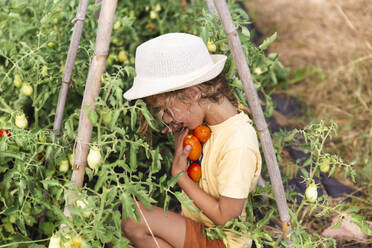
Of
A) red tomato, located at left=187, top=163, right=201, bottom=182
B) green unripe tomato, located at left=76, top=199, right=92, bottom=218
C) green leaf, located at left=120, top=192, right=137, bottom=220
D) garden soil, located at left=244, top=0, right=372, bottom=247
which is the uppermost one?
green leaf, located at left=120, top=192, right=137, bottom=220

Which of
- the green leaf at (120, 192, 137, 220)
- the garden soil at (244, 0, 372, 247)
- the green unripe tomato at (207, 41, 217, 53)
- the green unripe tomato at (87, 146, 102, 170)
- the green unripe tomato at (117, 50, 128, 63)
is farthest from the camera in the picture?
the garden soil at (244, 0, 372, 247)

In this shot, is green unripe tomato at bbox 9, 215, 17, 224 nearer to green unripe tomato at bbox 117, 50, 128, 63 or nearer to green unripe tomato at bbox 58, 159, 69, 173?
green unripe tomato at bbox 58, 159, 69, 173

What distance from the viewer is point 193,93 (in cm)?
147

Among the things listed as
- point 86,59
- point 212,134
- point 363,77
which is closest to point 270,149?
point 212,134

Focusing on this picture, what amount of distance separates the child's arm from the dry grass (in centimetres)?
112

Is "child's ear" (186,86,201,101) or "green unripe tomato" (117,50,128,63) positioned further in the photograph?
"green unripe tomato" (117,50,128,63)

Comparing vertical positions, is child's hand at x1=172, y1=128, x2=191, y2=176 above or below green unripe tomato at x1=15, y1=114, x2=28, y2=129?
→ below

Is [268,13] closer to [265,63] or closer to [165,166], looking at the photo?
[265,63]

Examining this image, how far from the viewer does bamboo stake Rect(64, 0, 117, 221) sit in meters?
1.33

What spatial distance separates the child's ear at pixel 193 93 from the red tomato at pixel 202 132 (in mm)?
130

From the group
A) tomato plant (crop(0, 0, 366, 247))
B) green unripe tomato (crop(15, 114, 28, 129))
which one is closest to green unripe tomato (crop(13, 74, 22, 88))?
tomato plant (crop(0, 0, 366, 247))

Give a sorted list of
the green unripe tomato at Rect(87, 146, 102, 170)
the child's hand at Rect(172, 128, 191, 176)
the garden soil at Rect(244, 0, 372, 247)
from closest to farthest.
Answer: the green unripe tomato at Rect(87, 146, 102, 170) → the child's hand at Rect(172, 128, 191, 176) → the garden soil at Rect(244, 0, 372, 247)

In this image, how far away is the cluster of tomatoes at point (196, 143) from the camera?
1.55 meters

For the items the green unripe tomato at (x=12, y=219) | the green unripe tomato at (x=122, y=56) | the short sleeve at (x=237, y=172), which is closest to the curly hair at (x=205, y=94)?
the short sleeve at (x=237, y=172)
